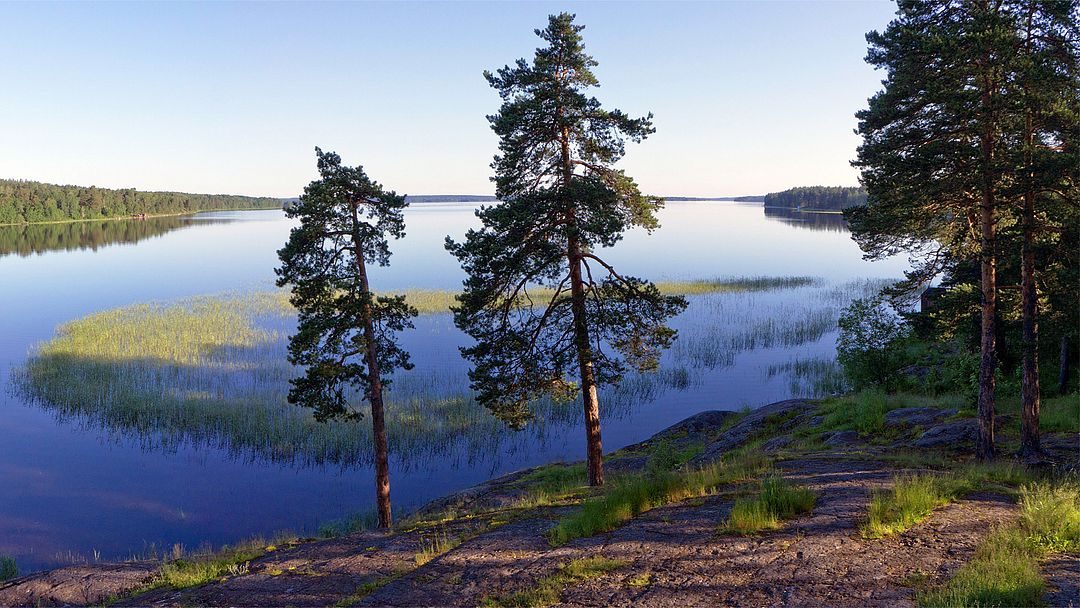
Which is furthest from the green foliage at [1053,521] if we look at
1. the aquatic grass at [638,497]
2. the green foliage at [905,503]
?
the aquatic grass at [638,497]

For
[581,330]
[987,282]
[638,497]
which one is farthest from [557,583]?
[987,282]

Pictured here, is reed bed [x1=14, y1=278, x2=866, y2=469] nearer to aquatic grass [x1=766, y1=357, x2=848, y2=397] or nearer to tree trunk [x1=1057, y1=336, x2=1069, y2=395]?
aquatic grass [x1=766, y1=357, x2=848, y2=397]

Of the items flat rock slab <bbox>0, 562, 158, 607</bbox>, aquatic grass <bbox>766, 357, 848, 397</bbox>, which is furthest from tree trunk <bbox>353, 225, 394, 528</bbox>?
aquatic grass <bbox>766, 357, 848, 397</bbox>

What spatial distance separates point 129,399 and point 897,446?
3301 centimetres

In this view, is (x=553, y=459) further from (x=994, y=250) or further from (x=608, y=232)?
(x=994, y=250)

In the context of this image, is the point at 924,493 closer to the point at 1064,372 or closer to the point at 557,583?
the point at 557,583

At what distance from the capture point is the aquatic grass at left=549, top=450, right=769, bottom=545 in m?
10.1

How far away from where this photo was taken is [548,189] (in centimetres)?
1568

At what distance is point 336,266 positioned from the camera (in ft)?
53.6

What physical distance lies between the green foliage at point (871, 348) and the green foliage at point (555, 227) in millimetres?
17458

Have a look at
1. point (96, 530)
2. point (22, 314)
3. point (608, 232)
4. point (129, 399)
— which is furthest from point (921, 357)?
point (22, 314)

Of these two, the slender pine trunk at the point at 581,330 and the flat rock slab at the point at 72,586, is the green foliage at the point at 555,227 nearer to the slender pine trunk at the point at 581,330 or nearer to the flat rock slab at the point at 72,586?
the slender pine trunk at the point at 581,330

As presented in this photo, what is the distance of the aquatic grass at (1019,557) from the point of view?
252 inches

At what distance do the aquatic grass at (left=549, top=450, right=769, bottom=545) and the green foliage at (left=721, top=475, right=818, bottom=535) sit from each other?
61.5 inches
